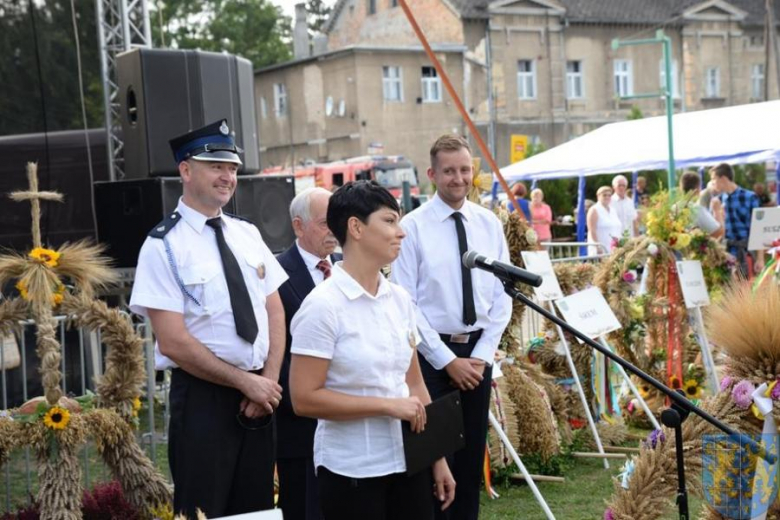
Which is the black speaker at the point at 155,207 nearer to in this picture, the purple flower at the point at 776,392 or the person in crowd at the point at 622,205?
the purple flower at the point at 776,392

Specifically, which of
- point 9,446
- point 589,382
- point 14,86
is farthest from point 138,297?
point 14,86

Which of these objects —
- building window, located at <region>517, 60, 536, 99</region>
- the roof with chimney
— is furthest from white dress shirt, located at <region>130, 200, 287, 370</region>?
building window, located at <region>517, 60, 536, 99</region>

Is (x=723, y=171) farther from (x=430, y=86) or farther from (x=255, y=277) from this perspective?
(x=430, y=86)

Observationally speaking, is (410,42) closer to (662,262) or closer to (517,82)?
(517,82)

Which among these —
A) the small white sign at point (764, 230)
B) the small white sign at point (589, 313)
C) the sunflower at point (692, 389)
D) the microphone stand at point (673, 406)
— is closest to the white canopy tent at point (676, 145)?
the small white sign at point (764, 230)

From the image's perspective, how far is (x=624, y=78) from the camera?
136ft

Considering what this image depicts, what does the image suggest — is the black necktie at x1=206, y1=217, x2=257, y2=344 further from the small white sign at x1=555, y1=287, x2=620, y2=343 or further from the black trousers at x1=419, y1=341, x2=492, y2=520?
the small white sign at x1=555, y1=287, x2=620, y2=343

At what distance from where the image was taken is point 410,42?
40.7 metres

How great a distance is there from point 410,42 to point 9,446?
37.3 m

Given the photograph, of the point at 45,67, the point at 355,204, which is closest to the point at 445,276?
the point at 355,204

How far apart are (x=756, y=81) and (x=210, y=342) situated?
147 feet

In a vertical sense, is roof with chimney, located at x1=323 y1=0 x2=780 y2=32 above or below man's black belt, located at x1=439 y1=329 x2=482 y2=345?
above

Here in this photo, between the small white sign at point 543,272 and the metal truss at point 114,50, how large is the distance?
3.64m

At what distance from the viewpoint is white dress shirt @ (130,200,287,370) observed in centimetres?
374
